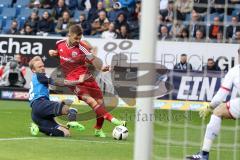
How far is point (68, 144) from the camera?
11023 millimetres

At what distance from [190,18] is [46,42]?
9.89 m

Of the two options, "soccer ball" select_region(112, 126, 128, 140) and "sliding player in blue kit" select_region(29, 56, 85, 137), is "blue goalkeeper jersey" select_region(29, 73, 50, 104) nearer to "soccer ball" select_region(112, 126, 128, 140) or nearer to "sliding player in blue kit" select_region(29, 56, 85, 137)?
"sliding player in blue kit" select_region(29, 56, 85, 137)

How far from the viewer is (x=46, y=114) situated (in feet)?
38.4

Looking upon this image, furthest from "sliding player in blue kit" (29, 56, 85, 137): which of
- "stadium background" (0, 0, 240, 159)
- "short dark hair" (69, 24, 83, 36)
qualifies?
"stadium background" (0, 0, 240, 159)

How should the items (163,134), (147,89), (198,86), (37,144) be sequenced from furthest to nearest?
(198,86) → (163,134) → (37,144) → (147,89)

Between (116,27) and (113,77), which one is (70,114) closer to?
(113,77)

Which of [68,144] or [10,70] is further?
[10,70]

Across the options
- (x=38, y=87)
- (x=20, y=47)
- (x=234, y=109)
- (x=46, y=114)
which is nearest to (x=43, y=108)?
(x=46, y=114)

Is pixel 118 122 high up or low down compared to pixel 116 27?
down

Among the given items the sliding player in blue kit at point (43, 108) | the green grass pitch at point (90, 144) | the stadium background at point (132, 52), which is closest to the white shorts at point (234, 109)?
the green grass pitch at point (90, 144)

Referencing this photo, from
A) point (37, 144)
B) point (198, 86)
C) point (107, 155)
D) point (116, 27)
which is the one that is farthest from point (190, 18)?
point (116, 27)

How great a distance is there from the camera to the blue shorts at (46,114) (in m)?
11.7

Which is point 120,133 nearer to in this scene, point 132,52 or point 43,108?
point 43,108

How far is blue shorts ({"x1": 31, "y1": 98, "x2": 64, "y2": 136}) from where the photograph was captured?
38.4 ft
